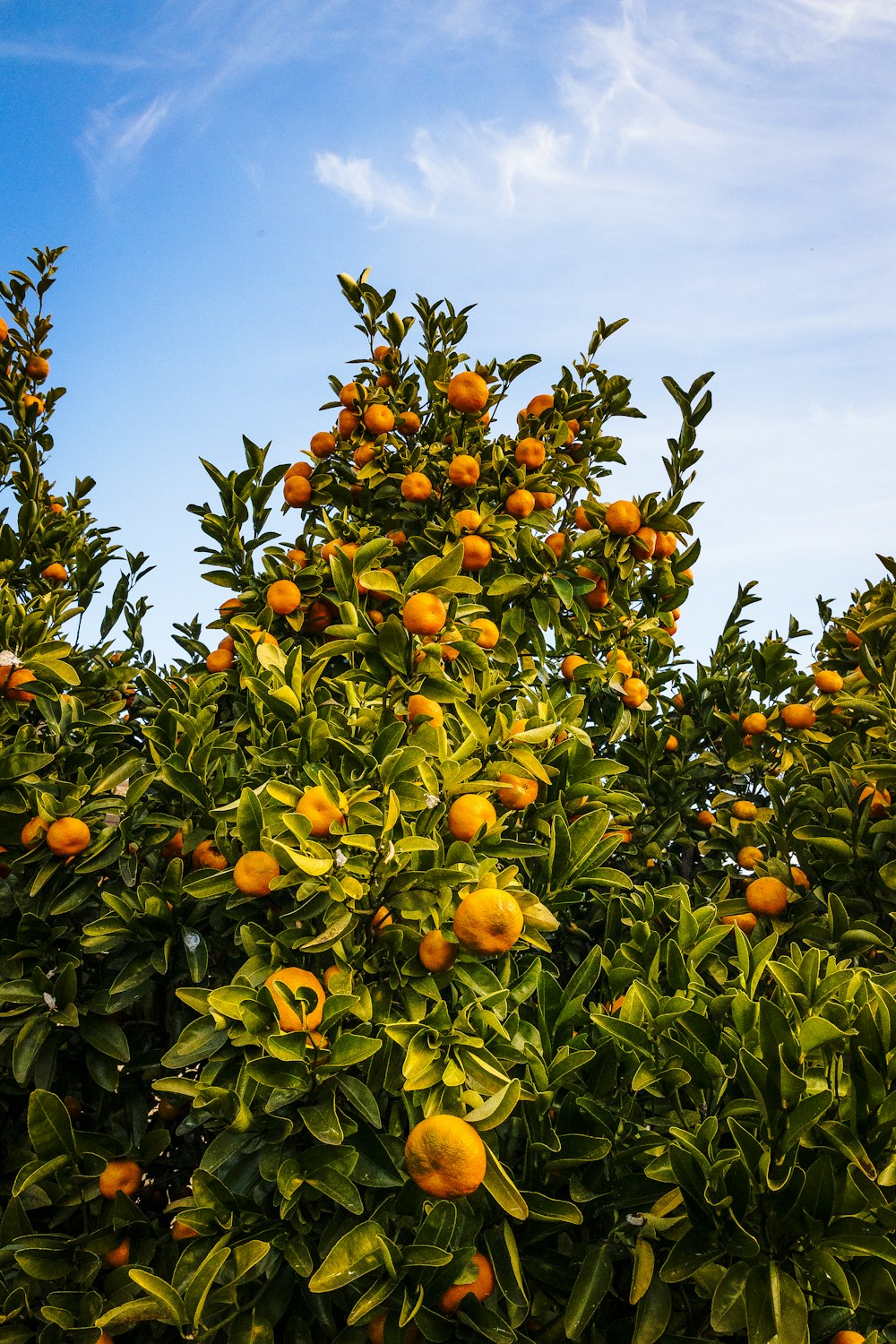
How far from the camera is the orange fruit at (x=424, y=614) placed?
179 centimetres

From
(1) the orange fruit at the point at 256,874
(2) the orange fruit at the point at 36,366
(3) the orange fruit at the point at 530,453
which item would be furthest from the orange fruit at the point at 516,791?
(2) the orange fruit at the point at 36,366

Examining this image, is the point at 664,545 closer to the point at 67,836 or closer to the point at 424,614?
the point at 424,614

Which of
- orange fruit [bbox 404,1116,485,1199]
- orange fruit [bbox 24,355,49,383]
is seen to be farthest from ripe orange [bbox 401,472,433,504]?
orange fruit [bbox 24,355,49,383]

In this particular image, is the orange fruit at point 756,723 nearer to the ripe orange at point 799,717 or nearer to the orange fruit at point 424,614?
the ripe orange at point 799,717

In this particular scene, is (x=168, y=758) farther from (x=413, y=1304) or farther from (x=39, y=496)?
(x=39, y=496)

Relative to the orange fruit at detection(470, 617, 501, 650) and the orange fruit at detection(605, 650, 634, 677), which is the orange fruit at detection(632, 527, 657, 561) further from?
the orange fruit at detection(470, 617, 501, 650)

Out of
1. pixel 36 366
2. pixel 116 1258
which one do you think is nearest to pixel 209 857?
pixel 116 1258

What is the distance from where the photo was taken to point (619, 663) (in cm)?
279

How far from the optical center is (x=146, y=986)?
1948 millimetres

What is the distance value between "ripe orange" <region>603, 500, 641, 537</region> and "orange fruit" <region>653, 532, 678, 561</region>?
140 millimetres

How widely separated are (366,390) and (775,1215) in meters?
2.88

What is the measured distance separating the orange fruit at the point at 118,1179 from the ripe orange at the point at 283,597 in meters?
1.45

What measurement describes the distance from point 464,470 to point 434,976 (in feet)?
6.07

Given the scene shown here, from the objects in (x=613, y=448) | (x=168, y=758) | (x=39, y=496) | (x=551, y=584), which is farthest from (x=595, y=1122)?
(x=39, y=496)
